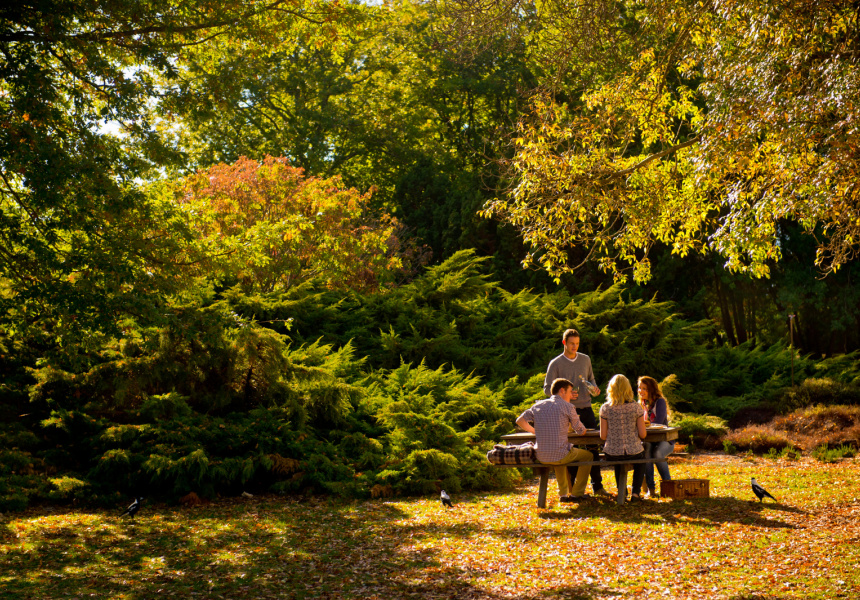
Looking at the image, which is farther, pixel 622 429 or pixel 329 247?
pixel 329 247

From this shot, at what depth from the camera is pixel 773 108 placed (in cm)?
693

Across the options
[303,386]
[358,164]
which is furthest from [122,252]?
[358,164]

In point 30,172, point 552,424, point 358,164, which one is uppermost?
point 358,164

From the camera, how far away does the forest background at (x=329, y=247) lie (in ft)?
23.2

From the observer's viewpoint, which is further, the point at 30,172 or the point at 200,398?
the point at 200,398

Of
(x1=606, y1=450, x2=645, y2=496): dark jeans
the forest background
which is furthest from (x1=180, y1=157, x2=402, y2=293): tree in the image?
(x1=606, y1=450, x2=645, y2=496): dark jeans

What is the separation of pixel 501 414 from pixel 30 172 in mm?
6879

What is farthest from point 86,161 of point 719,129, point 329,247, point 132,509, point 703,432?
point 703,432

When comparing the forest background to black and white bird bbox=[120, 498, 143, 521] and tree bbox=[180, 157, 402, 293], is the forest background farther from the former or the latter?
black and white bird bbox=[120, 498, 143, 521]

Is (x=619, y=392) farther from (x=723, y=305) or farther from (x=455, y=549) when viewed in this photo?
(x=723, y=305)

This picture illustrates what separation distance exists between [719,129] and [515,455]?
406 cm

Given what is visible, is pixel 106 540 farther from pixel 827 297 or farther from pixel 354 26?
pixel 827 297

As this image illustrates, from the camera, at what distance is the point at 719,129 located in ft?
26.0

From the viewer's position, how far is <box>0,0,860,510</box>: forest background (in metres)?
7.06
